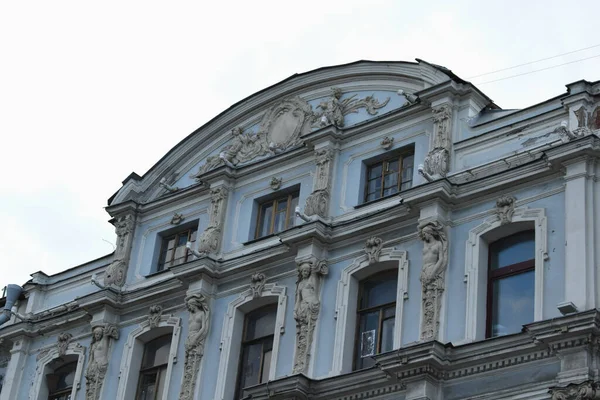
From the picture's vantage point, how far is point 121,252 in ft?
108

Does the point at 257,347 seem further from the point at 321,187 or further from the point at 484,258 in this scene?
the point at 484,258

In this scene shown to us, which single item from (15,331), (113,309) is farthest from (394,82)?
(15,331)

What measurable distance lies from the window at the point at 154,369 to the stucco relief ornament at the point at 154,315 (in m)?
0.45

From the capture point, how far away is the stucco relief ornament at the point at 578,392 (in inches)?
861

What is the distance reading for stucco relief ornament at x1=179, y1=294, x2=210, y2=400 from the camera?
2842 centimetres

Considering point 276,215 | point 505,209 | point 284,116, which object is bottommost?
point 505,209

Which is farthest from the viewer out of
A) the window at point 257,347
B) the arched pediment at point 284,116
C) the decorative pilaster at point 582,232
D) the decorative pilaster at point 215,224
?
the decorative pilaster at point 215,224

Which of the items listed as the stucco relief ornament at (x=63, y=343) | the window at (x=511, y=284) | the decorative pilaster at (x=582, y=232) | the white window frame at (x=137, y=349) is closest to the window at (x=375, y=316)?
the window at (x=511, y=284)

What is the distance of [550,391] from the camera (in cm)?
2245

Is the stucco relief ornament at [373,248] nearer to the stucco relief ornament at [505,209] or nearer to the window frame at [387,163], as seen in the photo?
the window frame at [387,163]

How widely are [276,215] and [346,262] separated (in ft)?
10.5

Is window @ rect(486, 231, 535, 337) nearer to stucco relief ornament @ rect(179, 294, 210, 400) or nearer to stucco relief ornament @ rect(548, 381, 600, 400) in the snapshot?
stucco relief ornament @ rect(548, 381, 600, 400)

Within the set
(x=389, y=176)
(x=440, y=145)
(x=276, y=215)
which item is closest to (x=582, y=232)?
(x=440, y=145)

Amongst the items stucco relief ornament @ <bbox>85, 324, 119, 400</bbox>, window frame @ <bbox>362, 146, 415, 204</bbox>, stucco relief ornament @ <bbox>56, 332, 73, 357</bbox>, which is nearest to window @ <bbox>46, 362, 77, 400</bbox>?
stucco relief ornament @ <bbox>56, 332, 73, 357</bbox>
